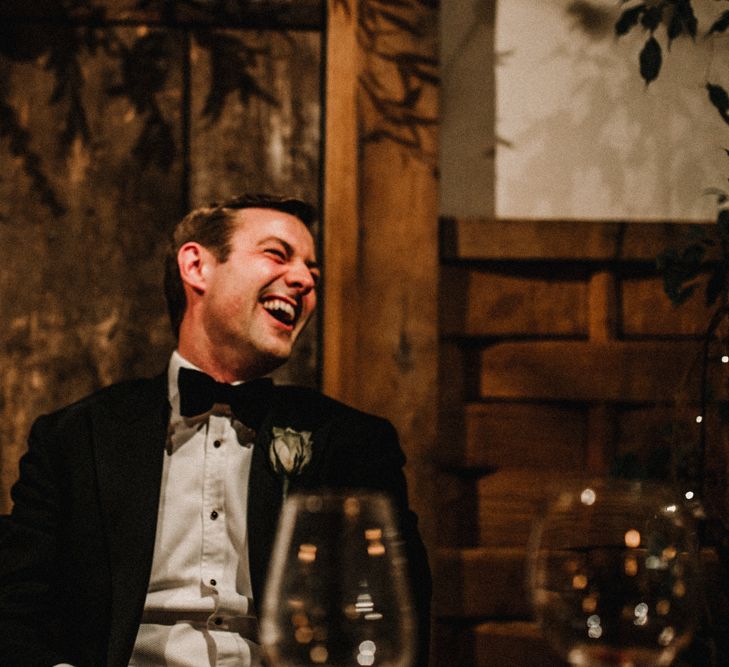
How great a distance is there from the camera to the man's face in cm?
→ 171

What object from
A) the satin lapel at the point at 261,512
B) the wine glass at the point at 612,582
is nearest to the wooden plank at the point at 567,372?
the satin lapel at the point at 261,512

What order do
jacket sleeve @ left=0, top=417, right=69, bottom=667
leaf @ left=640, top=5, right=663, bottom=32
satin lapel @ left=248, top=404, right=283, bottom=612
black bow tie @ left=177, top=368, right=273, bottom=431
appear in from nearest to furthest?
jacket sleeve @ left=0, top=417, right=69, bottom=667, satin lapel @ left=248, top=404, right=283, bottom=612, black bow tie @ left=177, top=368, right=273, bottom=431, leaf @ left=640, top=5, right=663, bottom=32

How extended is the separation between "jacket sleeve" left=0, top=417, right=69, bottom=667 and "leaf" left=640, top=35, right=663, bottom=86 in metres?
1.35

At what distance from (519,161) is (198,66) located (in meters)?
0.80

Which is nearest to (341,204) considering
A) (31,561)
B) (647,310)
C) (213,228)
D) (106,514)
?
(213,228)

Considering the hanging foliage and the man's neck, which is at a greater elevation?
the hanging foliage

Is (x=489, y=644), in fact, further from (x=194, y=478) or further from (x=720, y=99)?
(x=720, y=99)

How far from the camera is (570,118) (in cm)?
226

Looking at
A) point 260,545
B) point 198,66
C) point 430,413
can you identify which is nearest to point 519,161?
point 430,413

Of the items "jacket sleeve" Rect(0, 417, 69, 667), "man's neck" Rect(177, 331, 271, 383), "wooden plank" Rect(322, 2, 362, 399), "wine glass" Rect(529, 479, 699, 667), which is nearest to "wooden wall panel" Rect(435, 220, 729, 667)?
"wooden plank" Rect(322, 2, 362, 399)

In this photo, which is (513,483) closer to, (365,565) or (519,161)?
(519,161)

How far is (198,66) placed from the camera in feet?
7.13

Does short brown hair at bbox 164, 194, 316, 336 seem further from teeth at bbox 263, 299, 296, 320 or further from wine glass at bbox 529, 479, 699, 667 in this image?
wine glass at bbox 529, 479, 699, 667

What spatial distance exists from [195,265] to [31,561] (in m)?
0.62
